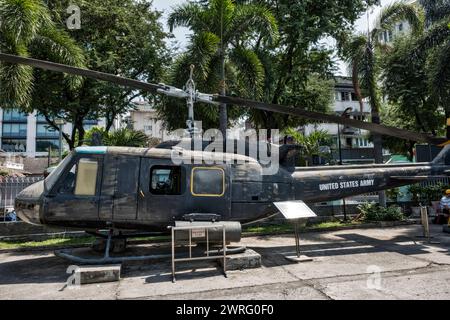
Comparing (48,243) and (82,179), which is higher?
(82,179)

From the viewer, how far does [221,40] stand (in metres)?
13.4

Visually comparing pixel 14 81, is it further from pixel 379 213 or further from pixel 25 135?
pixel 25 135

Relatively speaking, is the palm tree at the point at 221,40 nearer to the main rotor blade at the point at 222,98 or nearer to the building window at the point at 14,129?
the main rotor blade at the point at 222,98

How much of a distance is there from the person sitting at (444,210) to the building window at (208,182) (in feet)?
32.4

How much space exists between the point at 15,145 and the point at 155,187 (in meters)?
85.9

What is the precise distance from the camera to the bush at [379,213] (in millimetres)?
13703

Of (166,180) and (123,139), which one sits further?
(123,139)

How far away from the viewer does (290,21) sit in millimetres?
15367

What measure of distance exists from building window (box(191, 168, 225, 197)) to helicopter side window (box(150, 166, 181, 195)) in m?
0.37

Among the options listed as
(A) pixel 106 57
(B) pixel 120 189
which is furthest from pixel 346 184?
(A) pixel 106 57

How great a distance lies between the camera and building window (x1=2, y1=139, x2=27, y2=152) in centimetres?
7781
